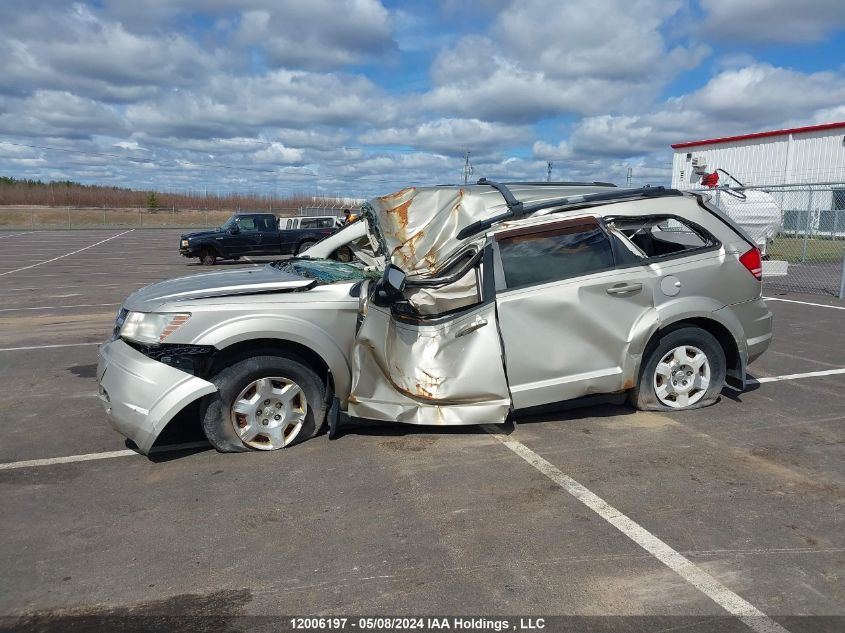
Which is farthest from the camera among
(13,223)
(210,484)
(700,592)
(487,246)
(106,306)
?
(13,223)

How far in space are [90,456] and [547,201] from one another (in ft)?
12.8

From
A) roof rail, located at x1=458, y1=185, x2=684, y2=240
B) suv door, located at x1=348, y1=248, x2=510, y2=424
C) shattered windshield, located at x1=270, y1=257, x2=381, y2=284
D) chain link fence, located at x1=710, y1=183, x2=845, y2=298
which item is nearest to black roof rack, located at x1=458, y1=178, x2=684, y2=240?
roof rail, located at x1=458, y1=185, x2=684, y2=240

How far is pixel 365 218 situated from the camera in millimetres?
6195

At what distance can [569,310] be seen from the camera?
5.11m

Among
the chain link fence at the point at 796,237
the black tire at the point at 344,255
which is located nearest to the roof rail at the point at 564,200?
the black tire at the point at 344,255

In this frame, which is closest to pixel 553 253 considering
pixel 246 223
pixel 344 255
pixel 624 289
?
pixel 624 289

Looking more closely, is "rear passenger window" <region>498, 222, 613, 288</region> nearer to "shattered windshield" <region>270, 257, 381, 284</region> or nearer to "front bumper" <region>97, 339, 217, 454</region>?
"shattered windshield" <region>270, 257, 381, 284</region>

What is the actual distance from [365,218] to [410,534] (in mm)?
3244

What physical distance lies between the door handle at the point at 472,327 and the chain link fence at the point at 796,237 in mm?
11739

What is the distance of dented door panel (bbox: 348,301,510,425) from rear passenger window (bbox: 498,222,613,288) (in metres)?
0.40

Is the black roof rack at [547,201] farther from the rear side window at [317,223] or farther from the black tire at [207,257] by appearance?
the rear side window at [317,223]

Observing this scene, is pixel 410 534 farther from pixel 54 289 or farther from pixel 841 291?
pixel 54 289

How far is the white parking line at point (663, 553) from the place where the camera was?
9.68 ft

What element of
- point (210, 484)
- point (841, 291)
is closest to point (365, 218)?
point (210, 484)
